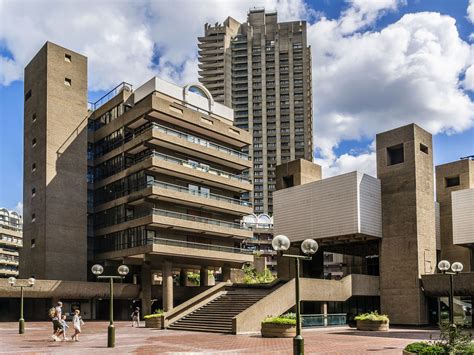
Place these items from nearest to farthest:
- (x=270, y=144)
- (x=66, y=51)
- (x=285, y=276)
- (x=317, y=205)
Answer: (x=317, y=205)
(x=285, y=276)
(x=66, y=51)
(x=270, y=144)

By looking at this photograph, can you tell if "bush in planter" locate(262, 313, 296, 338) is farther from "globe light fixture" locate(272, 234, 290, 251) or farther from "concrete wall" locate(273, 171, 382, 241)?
"concrete wall" locate(273, 171, 382, 241)

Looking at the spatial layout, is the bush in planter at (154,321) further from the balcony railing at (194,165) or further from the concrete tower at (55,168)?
the concrete tower at (55,168)

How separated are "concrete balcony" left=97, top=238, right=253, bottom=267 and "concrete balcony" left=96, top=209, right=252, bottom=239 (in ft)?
4.61

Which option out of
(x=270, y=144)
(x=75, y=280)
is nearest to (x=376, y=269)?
(x=75, y=280)

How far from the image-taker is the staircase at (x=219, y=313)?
1430 inches

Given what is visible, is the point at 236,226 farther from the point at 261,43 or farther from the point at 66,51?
the point at 261,43

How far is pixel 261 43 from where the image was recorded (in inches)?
5974

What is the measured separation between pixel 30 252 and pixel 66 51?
2175 cm

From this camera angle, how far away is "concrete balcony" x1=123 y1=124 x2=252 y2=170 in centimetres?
5347

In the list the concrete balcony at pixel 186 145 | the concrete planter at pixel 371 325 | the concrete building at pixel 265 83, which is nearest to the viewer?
the concrete planter at pixel 371 325

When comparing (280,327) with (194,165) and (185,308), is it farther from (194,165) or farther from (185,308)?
(194,165)

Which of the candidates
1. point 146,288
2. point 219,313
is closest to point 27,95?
point 146,288

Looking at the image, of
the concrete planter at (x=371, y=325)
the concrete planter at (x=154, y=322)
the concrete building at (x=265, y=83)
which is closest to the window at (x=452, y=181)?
the concrete planter at (x=371, y=325)

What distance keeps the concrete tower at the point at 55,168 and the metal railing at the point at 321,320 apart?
92.3 ft
